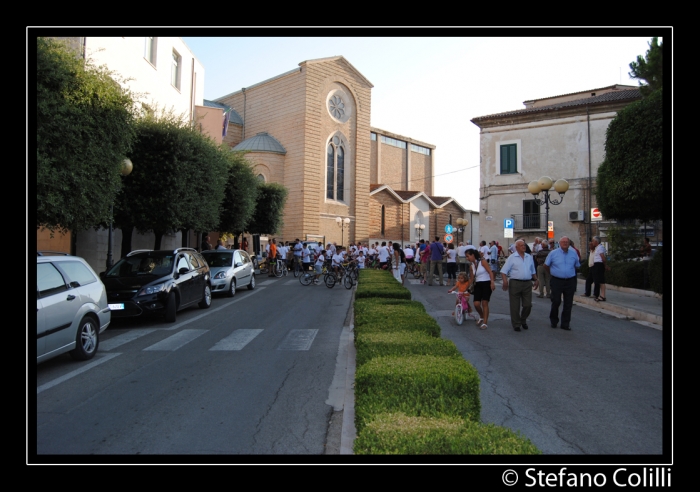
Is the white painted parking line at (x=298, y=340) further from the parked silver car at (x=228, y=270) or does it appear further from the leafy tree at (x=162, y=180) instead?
the leafy tree at (x=162, y=180)

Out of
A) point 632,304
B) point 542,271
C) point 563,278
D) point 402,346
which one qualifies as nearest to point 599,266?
point 632,304

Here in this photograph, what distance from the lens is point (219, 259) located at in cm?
1747

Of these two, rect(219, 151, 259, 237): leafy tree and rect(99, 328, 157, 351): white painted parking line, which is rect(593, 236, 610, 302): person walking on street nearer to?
rect(99, 328, 157, 351): white painted parking line

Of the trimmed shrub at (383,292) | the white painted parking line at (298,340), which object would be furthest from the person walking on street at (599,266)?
the white painted parking line at (298,340)

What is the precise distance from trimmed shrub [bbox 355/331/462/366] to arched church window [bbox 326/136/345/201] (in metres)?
42.4

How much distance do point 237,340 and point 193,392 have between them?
3314 millimetres

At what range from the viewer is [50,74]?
952 cm

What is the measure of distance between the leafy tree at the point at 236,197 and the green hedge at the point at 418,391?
2057 centimetres

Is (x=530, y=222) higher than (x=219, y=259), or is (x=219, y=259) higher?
(x=530, y=222)

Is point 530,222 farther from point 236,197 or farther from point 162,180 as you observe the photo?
point 162,180

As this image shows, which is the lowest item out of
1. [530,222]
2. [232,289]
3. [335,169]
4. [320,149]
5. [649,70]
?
[232,289]

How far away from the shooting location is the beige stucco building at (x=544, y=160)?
1267 inches

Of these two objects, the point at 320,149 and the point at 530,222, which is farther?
the point at 320,149

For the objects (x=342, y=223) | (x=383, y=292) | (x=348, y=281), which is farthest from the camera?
(x=342, y=223)
